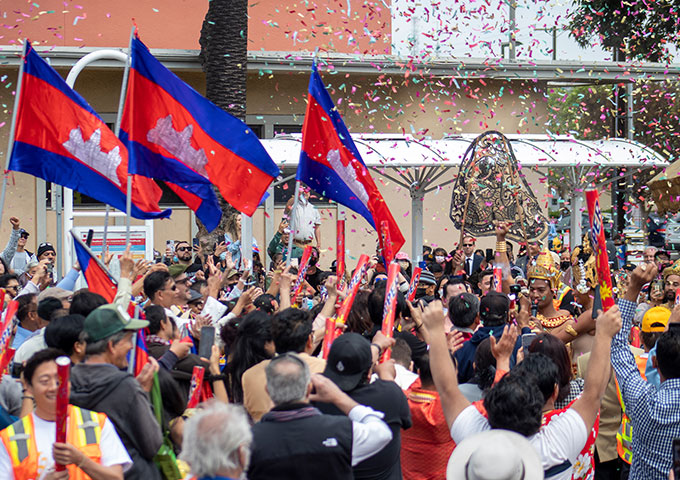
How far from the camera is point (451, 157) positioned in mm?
16688

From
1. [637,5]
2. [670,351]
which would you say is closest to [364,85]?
[637,5]

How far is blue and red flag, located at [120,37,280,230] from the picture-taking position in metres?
7.66

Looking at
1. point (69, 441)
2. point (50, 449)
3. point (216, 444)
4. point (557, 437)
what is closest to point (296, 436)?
point (216, 444)

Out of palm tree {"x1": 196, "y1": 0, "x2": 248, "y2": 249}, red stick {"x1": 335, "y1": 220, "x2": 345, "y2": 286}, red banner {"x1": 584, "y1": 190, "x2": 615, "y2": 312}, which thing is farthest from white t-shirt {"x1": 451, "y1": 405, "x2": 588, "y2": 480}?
palm tree {"x1": 196, "y1": 0, "x2": 248, "y2": 249}

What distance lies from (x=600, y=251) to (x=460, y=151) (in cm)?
1224

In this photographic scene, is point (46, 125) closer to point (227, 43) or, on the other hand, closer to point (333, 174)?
point (333, 174)

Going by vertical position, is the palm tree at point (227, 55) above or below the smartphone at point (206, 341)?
above

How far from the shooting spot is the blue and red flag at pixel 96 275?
6.41 meters

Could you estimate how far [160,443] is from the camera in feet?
14.2

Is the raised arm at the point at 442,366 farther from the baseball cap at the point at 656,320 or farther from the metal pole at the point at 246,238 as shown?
the metal pole at the point at 246,238

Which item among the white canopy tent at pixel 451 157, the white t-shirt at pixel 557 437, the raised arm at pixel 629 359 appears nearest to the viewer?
the white t-shirt at pixel 557 437

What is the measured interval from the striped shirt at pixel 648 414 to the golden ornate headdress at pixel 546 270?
3.44 m

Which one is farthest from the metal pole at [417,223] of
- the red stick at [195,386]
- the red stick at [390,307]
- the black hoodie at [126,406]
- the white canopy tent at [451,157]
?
the black hoodie at [126,406]

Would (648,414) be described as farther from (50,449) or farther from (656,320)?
(50,449)
